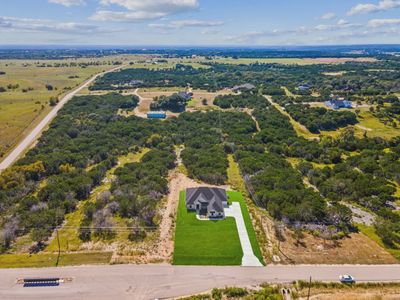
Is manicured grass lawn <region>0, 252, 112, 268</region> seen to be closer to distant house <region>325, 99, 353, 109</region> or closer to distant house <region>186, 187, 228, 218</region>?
distant house <region>186, 187, 228, 218</region>

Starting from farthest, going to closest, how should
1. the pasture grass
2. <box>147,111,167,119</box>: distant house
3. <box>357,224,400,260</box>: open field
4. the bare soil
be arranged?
<box>147,111,167,119</box>: distant house → the pasture grass → <box>357,224,400,260</box>: open field → the bare soil

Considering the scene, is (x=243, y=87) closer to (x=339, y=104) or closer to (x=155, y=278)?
(x=339, y=104)

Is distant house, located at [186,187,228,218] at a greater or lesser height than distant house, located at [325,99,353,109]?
lesser

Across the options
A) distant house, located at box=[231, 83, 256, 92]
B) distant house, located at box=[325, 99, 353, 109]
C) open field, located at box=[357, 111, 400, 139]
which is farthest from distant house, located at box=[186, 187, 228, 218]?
distant house, located at box=[231, 83, 256, 92]

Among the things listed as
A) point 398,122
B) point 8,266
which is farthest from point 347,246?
point 398,122

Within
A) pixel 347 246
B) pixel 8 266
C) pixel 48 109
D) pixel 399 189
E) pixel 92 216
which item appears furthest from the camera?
pixel 48 109

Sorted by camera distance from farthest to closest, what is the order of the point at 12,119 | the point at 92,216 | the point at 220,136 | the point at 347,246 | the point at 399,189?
1. the point at 12,119
2. the point at 220,136
3. the point at 399,189
4. the point at 92,216
5. the point at 347,246

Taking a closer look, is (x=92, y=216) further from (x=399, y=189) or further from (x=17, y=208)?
(x=399, y=189)

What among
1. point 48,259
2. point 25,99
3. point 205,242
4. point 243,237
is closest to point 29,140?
point 48,259
